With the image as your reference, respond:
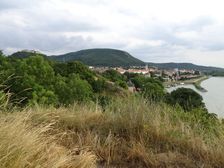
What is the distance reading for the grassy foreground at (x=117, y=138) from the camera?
371 centimetres

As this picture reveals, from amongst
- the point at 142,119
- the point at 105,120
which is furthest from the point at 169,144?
the point at 105,120

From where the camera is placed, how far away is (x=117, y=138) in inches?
224

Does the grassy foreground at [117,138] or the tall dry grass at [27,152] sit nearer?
the tall dry grass at [27,152]

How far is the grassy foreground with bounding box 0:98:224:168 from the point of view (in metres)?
3.71

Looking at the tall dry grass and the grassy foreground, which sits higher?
the tall dry grass

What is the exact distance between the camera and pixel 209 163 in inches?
191

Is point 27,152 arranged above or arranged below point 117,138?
above

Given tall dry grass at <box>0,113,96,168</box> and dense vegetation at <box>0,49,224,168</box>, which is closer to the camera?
tall dry grass at <box>0,113,96,168</box>

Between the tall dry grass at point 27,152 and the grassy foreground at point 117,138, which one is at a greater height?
the tall dry grass at point 27,152

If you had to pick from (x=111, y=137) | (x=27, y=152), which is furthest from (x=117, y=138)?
(x=27, y=152)

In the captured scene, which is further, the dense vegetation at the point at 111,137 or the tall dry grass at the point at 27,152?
the dense vegetation at the point at 111,137

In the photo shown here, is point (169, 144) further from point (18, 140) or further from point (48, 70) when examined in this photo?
point (48, 70)

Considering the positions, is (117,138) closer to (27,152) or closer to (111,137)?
(111,137)

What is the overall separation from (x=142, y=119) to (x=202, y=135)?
0.83 meters
